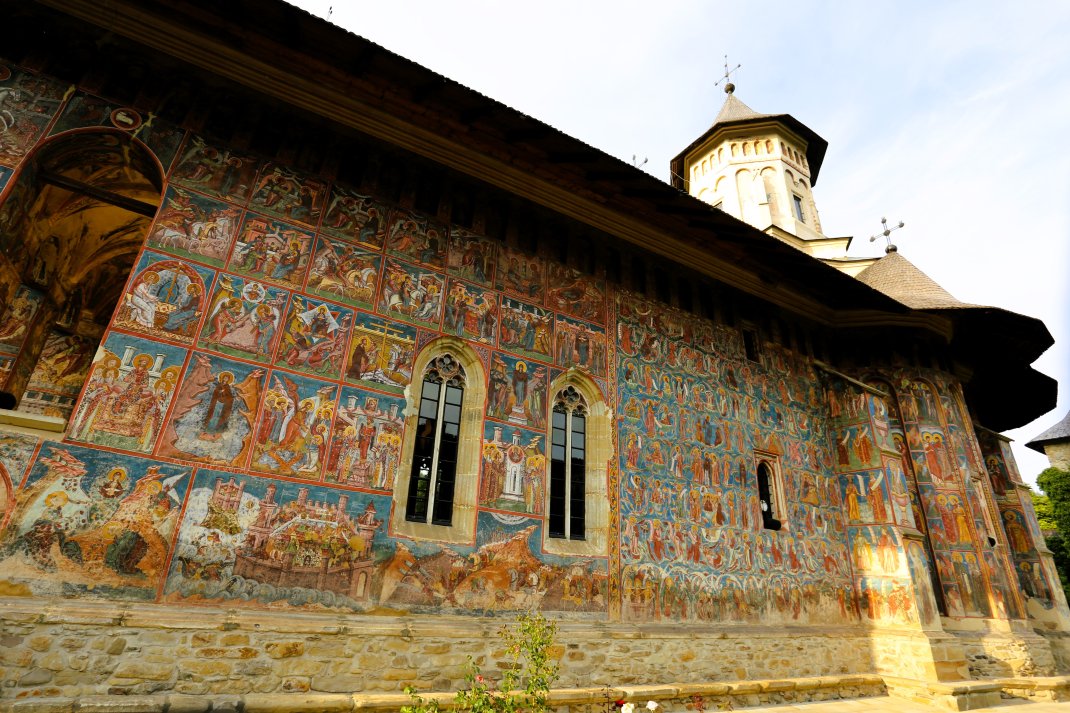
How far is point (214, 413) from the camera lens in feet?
18.8

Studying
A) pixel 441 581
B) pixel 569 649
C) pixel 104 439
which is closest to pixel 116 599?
pixel 104 439

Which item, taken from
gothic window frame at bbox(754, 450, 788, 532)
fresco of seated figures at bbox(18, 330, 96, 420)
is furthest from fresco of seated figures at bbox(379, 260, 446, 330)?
gothic window frame at bbox(754, 450, 788, 532)

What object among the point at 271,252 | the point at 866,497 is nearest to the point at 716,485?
the point at 866,497

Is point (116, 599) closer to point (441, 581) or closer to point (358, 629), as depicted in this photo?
point (358, 629)

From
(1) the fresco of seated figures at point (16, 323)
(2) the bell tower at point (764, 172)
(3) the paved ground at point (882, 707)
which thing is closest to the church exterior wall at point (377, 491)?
(1) the fresco of seated figures at point (16, 323)

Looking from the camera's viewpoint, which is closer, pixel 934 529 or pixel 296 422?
pixel 296 422

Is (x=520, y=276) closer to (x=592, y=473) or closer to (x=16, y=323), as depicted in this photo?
(x=592, y=473)

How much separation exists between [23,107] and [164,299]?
258cm

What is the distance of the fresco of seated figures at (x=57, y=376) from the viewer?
8562 mm

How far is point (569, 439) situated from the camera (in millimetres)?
8086

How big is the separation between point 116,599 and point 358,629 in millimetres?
2114

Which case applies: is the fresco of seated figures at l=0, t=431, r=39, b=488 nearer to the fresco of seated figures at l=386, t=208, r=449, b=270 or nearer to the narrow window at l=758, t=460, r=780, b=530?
the fresco of seated figures at l=386, t=208, r=449, b=270

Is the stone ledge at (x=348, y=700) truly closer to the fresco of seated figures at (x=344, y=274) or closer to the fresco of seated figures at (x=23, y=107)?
the fresco of seated figures at (x=344, y=274)

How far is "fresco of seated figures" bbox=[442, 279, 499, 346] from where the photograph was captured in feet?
25.0
